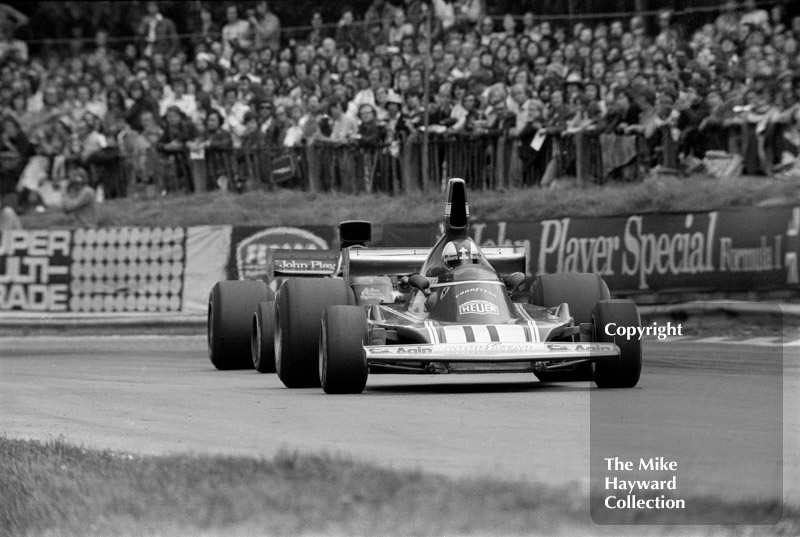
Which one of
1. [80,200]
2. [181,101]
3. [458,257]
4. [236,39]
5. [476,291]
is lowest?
[80,200]

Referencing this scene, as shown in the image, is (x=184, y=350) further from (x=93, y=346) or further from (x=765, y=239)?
(x=765, y=239)

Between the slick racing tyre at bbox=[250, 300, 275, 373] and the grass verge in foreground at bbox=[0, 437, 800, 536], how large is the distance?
701cm

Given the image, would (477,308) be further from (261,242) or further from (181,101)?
(181,101)

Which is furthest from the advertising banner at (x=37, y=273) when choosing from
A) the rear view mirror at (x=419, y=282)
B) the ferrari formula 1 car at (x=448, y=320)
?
the rear view mirror at (x=419, y=282)

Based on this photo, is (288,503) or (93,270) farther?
(93,270)

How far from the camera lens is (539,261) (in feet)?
64.0

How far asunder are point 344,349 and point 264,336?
134 inches

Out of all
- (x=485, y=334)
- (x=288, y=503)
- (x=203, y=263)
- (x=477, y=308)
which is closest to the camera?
(x=288, y=503)

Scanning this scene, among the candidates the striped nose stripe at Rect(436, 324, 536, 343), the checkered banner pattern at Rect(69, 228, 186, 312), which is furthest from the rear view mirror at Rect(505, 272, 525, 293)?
the checkered banner pattern at Rect(69, 228, 186, 312)

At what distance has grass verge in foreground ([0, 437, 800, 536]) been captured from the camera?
17.4ft

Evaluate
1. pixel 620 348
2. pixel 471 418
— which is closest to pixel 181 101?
pixel 620 348

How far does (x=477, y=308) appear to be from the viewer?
36.5 ft

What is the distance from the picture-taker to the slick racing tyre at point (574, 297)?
12328 mm

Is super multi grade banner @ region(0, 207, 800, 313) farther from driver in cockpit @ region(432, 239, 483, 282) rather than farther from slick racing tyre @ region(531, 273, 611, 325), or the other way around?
driver in cockpit @ region(432, 239, 483, 282)
